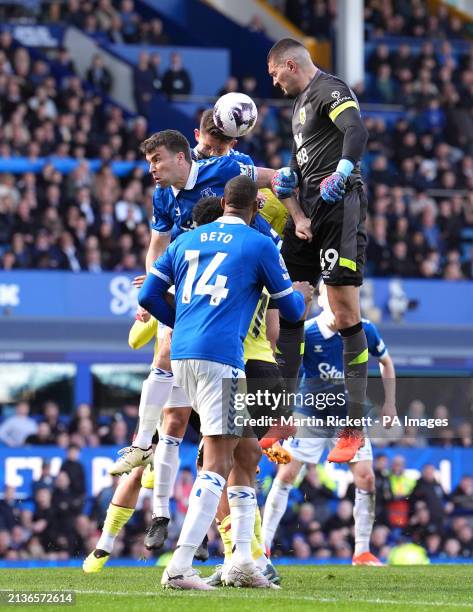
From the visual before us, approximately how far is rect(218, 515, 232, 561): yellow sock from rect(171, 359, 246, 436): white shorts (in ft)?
3.79

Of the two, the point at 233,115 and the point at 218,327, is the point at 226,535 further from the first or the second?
the point at 233,115

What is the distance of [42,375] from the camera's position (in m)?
21.2

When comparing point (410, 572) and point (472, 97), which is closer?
point (410, 572)

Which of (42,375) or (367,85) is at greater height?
(367,85)

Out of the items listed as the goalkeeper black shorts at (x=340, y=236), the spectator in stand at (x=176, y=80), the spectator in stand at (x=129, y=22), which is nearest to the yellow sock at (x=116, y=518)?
the goalkeeper black shorts at (x=340, y=236)

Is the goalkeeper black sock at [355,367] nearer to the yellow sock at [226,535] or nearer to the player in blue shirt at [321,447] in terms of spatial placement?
the yellow sock at [226,535]

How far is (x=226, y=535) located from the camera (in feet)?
31.3

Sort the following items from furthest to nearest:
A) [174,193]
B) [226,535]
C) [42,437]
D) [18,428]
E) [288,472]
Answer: [18,428], [42,437], [288,472], [174,193], [226,535]

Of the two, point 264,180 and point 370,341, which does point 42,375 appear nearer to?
point 370,341

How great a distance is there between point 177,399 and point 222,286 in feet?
5.98

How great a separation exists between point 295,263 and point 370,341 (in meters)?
2.45

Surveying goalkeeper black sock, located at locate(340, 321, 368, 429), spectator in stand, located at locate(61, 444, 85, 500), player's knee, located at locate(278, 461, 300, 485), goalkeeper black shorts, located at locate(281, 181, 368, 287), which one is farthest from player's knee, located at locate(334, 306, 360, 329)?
spectator in stand, located at locate(61, 444, 85, 500)

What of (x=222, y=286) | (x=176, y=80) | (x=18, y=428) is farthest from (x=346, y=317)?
(x=176, y=80)

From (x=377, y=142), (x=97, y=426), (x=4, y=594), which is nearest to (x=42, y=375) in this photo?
(x=97, y=426)
